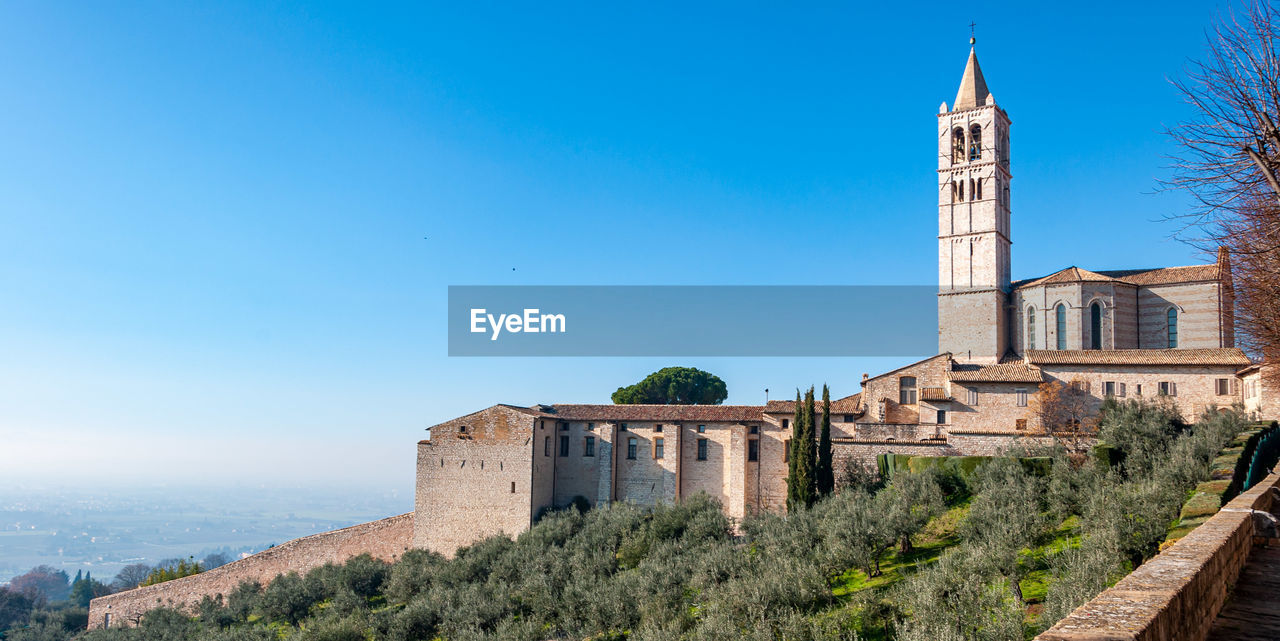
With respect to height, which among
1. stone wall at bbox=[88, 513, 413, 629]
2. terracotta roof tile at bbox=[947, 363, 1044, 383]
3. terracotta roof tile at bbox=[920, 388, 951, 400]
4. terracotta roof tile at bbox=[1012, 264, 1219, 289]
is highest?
terracotta roof tile at bbox=[1012, 264, 1219, 289]

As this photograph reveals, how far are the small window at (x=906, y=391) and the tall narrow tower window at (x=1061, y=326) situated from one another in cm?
990

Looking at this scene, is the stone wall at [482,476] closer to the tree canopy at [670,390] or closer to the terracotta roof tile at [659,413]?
the terracotta roof tile at [659,413]

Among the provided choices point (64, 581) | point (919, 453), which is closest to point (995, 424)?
point (919, 453)

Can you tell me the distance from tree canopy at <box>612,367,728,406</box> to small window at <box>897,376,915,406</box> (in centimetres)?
1652

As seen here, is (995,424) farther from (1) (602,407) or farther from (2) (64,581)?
(2) (64,581)

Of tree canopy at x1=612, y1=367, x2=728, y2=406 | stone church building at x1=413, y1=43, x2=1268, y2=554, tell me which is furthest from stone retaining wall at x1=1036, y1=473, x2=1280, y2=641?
tree canopy at x1=612, y1=367, x2=728, y2=406

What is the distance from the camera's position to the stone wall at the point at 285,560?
1425 inches

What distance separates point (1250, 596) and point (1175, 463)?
11672mm

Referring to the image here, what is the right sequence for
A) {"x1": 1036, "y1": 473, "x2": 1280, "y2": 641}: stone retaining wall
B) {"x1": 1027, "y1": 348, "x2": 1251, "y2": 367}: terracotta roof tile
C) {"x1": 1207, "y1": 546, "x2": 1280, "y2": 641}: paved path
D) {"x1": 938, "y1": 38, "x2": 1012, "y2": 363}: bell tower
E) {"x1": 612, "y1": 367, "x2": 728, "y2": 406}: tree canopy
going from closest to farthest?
{"x1": 1036, "y1": 473, "x2": 1280, "y2": 641}: stone retaining wall, {"x1": 1207, "y1": 546, "x2": 1280, "y2": 641}: paved path, {"x1": 1027, "y1": 348, "x2": 1251, "y2": 367}: terracotta roof tile, {"x1": 938, "y1": 38, "x2": 1012, "y2": 363}: bell tower, {"x1": 612, "y1": 367, "x2": 728, "y2": 406}: tree canopy

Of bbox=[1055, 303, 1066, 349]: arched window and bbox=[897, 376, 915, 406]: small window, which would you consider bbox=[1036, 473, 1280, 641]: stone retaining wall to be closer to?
bbox=[897, 376, 915, 406]: small window

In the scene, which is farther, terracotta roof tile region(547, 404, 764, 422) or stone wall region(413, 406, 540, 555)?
terracotta roof tile region(547, 404, 764, 422)

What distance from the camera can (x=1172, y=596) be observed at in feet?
16.6

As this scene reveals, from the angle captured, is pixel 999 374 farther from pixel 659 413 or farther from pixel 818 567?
pixel 818 567

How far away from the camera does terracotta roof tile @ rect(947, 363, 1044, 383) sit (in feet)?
109
